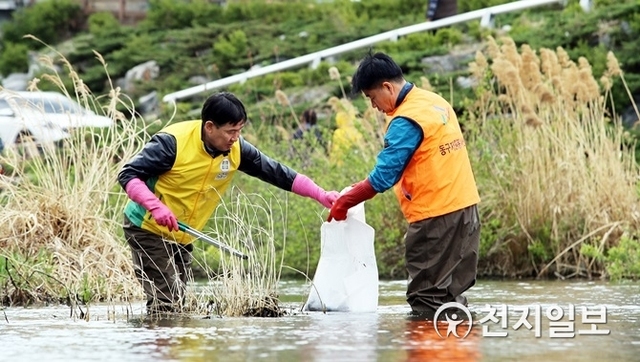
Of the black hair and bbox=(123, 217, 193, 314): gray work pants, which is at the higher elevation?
the black hair

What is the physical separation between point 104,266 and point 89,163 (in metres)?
1.28

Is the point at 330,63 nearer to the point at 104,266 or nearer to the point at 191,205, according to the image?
the point at 104,266

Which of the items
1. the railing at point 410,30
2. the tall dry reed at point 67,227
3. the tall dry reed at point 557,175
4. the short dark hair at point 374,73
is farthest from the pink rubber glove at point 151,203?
the railing at point 410,30

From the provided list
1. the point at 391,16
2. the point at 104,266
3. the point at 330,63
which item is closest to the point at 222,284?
the point at 104,266

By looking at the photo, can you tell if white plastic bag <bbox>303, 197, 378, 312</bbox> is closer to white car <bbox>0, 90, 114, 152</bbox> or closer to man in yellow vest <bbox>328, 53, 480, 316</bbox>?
man in yellow vest <bbox>328, 53, 480, 316</bbox>

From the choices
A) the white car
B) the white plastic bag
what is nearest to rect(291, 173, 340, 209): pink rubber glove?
the white plastic bag

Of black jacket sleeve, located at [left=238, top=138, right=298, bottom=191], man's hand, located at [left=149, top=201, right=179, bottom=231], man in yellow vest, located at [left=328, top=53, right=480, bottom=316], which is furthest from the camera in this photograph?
black jacket sleeve, located at [left=238, top=138, right=298, bottom=191]

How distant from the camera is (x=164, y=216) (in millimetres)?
9062

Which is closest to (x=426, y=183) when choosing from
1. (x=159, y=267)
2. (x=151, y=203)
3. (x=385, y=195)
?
(x=151, y=203)

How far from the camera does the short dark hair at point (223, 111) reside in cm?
927

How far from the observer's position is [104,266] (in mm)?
11609

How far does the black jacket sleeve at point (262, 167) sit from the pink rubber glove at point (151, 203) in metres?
0.83

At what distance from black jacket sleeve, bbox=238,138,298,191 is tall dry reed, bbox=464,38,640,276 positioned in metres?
4.60

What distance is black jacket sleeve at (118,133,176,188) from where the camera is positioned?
9.36 metres
